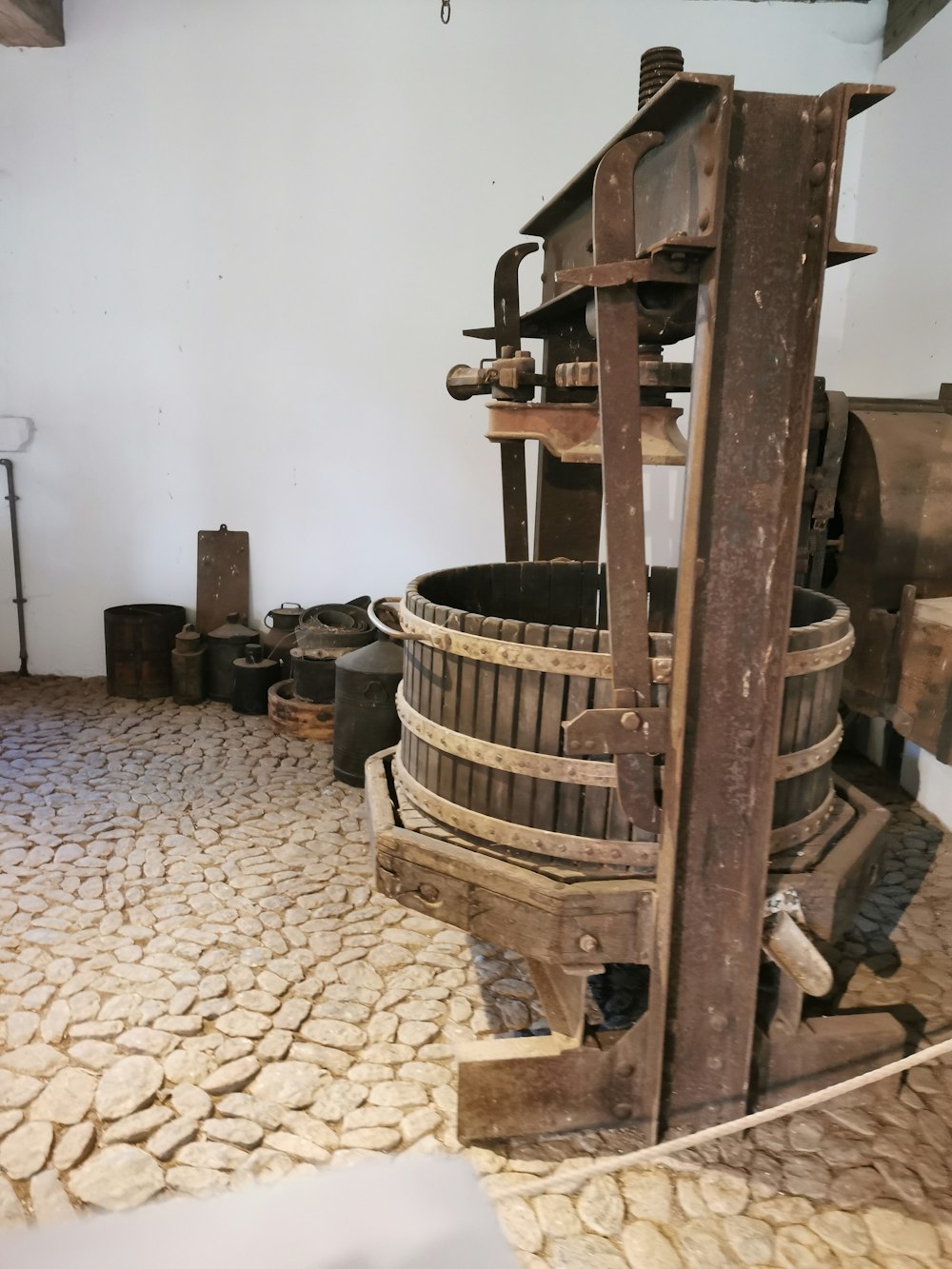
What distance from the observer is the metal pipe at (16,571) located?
228 inches

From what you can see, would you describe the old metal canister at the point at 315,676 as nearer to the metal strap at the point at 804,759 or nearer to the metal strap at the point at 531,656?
the metal strap at the point at 531,656

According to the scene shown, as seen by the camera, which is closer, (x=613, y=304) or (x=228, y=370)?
(x=613, y=304)

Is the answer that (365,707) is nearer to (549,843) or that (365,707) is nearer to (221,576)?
(221,576)

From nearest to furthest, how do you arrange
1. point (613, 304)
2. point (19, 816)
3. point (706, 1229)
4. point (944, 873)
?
1. point (613, 304)
2. point (706, 1229)
3. point (944, 873)
4. point (19, 816)

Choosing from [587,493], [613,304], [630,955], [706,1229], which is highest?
[613,304]

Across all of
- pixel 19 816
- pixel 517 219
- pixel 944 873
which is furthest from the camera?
pixel 517 219

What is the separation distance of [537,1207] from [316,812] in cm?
230

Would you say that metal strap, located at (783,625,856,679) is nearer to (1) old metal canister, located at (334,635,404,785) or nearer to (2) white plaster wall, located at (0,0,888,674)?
(1) old metal canister, located at (334,635,404,785)

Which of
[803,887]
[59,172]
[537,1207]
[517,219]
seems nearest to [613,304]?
[803,887]

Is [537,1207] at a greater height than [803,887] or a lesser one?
lesser

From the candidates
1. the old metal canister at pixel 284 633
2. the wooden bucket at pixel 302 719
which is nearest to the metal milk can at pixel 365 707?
the wooden bucket at pixel 302 719

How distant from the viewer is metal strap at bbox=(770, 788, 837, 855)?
233cm

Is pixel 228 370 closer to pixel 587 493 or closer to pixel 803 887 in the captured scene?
pixel 587 493

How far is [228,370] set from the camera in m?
5.66
